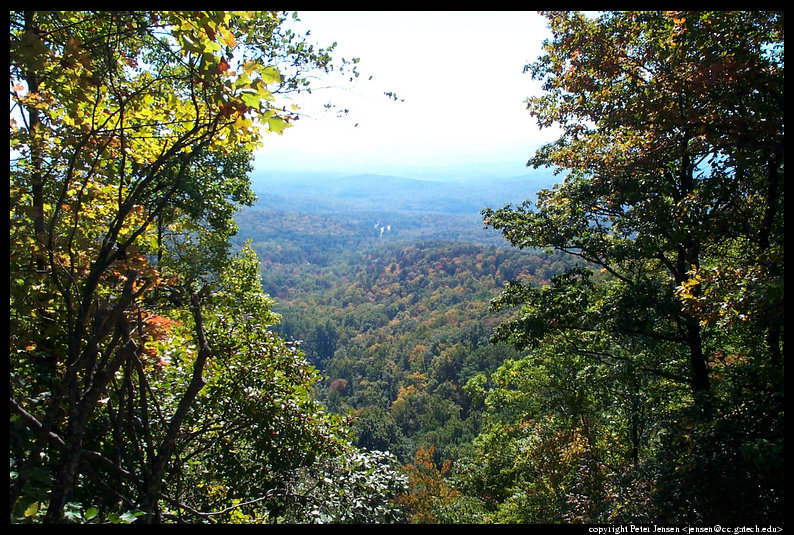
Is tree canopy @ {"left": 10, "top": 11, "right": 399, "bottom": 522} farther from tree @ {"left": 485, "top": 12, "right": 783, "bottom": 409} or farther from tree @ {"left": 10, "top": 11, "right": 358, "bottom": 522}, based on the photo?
tree @ {"left": 485, "top": 12, "right": 783, "bottom": 409}

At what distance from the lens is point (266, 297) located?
8984 mm

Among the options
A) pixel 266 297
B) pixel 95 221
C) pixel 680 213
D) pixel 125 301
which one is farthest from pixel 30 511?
pixel 266 297

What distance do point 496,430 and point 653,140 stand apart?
12.0m

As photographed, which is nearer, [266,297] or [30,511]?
[30,511]

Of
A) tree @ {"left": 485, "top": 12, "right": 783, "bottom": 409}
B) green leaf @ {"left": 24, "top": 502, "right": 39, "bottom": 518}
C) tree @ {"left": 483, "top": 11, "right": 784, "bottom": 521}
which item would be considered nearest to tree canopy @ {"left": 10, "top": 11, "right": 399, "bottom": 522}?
green leaf @ {"left": 24, "top": 502, "right": 39, "bottom": 518}

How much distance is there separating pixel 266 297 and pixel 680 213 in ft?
23.7

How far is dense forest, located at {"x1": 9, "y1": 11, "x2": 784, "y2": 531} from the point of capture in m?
1.99

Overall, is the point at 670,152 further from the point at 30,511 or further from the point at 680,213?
the point at 30,511

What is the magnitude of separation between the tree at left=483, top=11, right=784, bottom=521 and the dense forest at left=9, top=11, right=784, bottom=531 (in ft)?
0.10

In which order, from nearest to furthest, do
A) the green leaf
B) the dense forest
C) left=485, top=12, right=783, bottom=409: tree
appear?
the green leaf < the dense forest < left=485, top=12, right=783, bottom=409: tree

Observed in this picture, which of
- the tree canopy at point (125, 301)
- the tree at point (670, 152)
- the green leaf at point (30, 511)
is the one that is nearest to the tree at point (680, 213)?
the tree at point (670, 152)

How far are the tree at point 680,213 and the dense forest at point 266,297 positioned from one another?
3 centimetres

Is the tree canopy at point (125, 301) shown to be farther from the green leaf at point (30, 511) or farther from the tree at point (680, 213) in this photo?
the tree at point (680, 213)

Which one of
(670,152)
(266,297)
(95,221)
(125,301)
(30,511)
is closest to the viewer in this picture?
(30,511)
